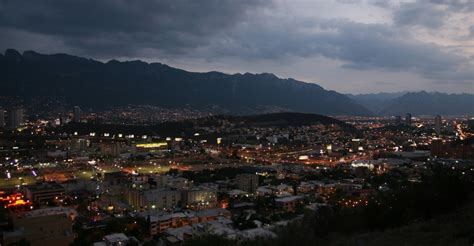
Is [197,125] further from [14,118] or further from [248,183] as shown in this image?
[248,183]

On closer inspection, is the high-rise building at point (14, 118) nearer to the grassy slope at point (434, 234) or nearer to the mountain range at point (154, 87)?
the mountain range at point (154, 87)

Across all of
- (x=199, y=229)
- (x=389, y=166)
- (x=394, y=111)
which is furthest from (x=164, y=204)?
(x=394, y=111)

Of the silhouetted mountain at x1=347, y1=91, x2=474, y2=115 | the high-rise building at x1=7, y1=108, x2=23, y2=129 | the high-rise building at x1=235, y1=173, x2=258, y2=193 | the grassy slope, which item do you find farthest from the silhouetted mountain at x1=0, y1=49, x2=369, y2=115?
the grassy slope

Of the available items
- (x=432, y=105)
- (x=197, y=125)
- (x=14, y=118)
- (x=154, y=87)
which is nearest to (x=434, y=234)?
(x=197, y=125)

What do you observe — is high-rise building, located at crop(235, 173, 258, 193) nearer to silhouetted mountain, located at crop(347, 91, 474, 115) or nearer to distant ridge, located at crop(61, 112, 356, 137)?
distant ridge, located at crop(61, 112, 356, 137)

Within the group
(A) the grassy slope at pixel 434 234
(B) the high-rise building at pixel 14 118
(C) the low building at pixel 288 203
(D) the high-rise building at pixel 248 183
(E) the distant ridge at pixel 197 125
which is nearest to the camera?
(A) the grassy slope at pixel 434 234

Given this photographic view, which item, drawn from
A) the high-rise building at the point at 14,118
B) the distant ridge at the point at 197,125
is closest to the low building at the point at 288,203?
the distant ridge at the point at 197,125
